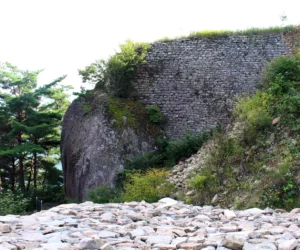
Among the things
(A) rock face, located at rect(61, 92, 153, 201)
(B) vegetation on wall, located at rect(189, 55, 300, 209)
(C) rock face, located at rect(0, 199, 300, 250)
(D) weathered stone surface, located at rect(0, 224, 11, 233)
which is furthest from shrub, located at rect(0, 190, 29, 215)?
(D) weathered stone surface, located at rect(0, 224, 11, 233)

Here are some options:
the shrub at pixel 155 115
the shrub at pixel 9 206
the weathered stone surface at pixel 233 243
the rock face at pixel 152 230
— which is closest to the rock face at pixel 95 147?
the shrub at pixel 155 115

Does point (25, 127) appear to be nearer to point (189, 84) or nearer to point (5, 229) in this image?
point (189, 84)

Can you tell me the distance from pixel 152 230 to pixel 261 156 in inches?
154

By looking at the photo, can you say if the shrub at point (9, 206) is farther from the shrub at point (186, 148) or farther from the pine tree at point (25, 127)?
the shrub at point (186, 148)

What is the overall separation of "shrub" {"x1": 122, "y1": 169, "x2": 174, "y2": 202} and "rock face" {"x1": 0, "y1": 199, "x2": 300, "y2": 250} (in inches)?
89.5

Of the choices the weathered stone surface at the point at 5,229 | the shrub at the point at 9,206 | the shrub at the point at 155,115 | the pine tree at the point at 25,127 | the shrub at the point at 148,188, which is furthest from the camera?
the pine tree at the point at 25,127

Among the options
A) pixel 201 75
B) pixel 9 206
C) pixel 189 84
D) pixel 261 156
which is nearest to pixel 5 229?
pixel 261 156

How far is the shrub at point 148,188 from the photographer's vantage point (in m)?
8.16

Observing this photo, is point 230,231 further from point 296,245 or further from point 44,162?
point 44,162

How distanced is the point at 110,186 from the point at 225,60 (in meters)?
5.48

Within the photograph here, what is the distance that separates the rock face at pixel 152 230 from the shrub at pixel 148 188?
227 centimetres

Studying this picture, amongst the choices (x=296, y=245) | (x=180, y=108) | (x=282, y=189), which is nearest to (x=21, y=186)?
(x=180, y=108)

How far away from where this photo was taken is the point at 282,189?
6.27 meters

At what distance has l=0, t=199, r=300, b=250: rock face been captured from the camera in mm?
3494
